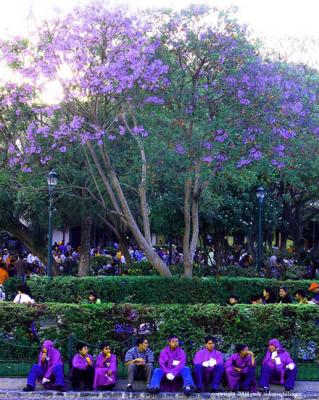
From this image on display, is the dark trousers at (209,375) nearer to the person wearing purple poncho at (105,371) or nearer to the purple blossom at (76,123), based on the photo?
the person wearing purple poncho at (105,371)

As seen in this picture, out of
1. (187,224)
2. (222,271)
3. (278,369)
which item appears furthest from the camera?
(222,271)

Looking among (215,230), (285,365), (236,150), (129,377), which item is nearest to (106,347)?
(129,377)

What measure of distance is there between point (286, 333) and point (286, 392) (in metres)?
1.67

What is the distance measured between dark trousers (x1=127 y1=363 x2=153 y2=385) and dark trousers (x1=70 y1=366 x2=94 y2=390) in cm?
67

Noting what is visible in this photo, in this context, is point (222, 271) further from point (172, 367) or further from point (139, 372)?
point (172, 367)

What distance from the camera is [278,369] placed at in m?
12.2

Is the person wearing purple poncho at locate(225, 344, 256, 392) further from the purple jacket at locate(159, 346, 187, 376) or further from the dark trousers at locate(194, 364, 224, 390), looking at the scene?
the purple jacket at locate(159, 346, 187, 376)

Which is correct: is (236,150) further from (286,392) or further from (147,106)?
(286,392)

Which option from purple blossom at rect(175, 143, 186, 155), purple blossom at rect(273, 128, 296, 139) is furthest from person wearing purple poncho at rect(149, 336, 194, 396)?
purple blossom at rect(273, 128, 296, 139)

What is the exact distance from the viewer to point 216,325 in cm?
1335

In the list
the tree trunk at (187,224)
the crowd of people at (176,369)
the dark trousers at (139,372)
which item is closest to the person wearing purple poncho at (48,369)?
the crowd of people at (176,369)

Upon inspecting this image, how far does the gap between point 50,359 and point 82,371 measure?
1.95 feet

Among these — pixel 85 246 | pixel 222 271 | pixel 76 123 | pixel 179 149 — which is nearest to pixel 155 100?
pixel 179 149

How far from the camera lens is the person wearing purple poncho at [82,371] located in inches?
475
